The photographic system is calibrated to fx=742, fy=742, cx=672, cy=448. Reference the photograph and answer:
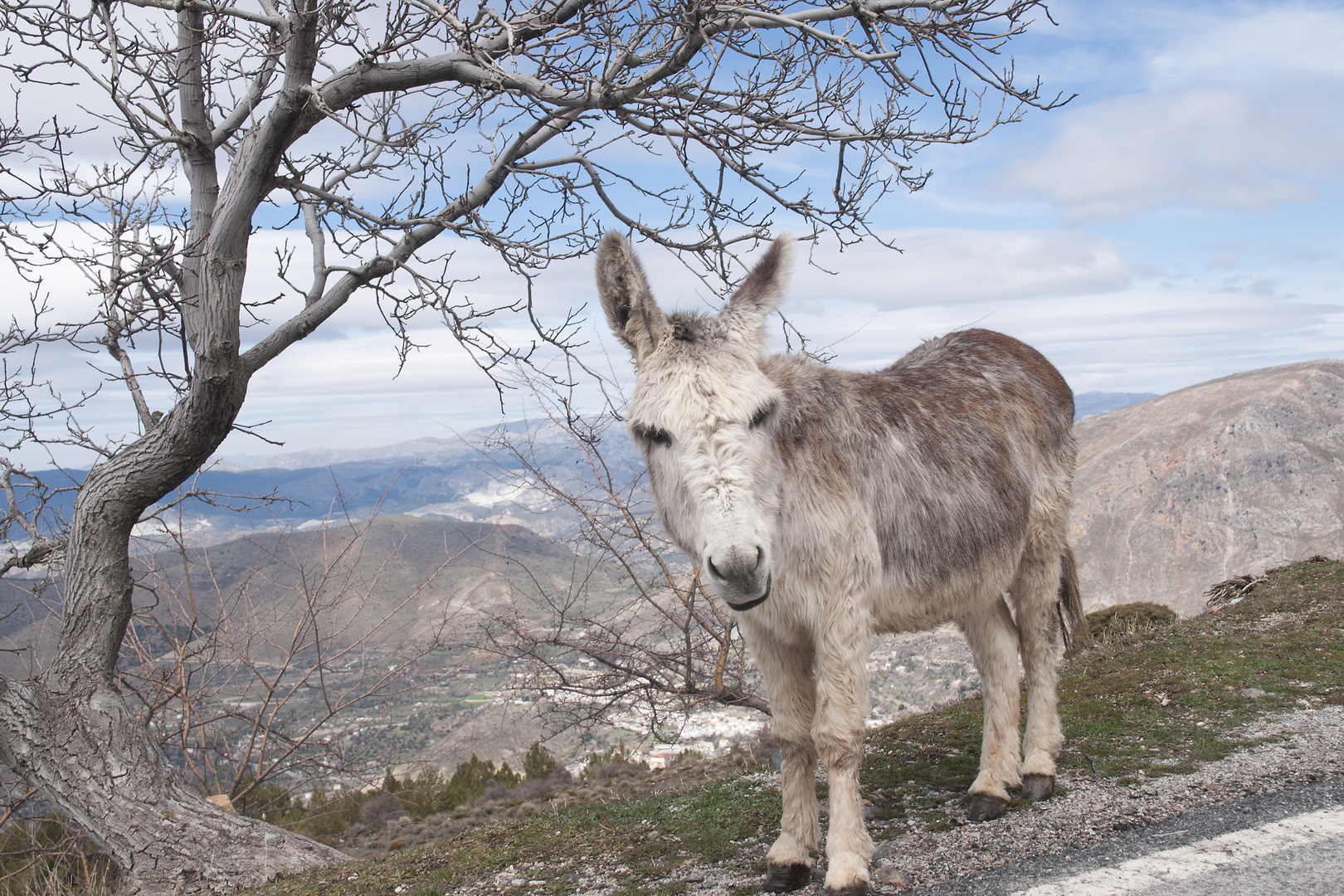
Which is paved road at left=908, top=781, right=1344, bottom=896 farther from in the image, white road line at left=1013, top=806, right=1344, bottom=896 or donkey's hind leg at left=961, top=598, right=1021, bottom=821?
donkey's hind leg at left=961, top=598, right=1021, bottom=821

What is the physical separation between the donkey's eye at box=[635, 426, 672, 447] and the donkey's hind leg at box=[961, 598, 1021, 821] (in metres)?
2.80

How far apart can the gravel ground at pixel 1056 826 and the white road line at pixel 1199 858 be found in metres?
0.35

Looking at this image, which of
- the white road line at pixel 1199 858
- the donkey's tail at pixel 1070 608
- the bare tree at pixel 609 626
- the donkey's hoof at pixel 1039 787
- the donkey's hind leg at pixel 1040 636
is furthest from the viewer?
the bare tree at pixel 609 626

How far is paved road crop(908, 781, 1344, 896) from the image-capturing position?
2887mm

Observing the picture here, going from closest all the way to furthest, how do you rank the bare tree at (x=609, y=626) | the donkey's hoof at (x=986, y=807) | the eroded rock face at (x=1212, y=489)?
the donkey's hoof at (x=986, y=807) → the bare tree at (x=609, y=626) → the eroded rock face at (x=1212, y=489)

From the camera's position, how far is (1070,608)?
5.67 meters

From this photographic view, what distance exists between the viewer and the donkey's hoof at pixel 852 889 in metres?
3.29

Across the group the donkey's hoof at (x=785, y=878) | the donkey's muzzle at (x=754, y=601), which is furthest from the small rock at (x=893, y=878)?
the donkey's muzzle at (x=754, y=601)

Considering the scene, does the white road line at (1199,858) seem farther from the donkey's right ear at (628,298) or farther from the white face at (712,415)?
the donkey's right ear at (628,298)

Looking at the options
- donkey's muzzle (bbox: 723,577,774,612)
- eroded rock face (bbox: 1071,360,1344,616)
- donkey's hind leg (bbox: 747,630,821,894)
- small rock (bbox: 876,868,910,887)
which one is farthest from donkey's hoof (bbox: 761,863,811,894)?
eroded rock face (bbox: 1071,360,1344,616)

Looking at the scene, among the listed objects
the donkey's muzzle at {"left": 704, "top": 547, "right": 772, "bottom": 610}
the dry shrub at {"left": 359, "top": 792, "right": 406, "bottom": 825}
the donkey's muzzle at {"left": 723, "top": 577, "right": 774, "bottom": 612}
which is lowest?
the dry shrub at {"left": 359, "top": 792, "right": 406, "bottom": 825}

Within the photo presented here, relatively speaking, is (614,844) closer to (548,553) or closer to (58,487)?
(58,487)

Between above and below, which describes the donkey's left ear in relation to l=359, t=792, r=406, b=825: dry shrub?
above

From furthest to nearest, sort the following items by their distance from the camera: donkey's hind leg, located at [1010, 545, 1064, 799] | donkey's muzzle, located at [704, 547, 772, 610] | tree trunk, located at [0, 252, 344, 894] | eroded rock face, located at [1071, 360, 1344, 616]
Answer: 1. eroded rock face, located at [1071, 360, 1344, 616]
2. tree trunk, located at [0, 252, 344, 894]
3. donkey's hind leg, located at [1010, 545, 1064, 799]
4. donkey's muzzle, located at [704, 547, 772, 610]
